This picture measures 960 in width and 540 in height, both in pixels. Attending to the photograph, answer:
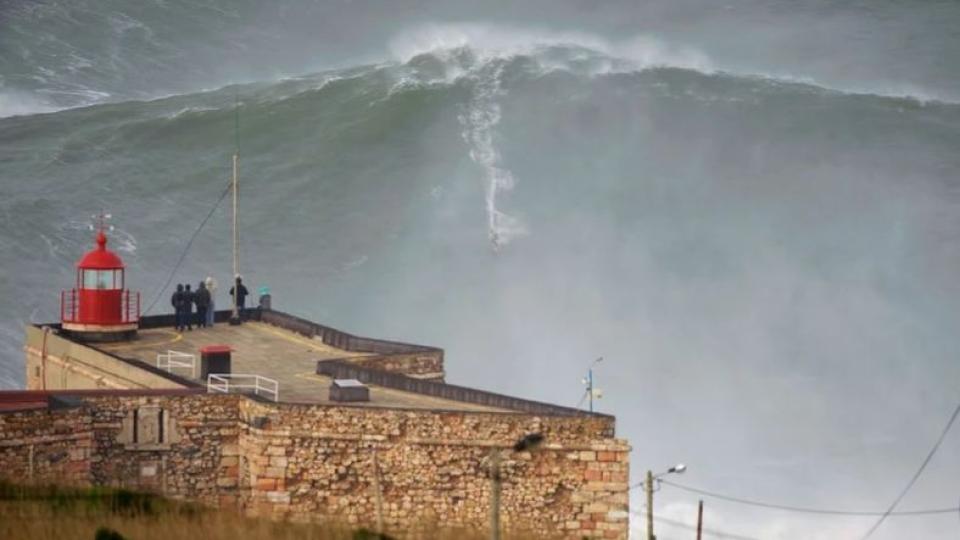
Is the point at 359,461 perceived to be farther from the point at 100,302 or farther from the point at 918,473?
the point at 918,473

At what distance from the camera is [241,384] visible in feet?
125

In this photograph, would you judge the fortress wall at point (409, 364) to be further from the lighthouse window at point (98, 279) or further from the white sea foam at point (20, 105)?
the white sea foam at point (20, 105)

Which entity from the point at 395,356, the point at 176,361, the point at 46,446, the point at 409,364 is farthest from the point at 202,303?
the point at 46,446

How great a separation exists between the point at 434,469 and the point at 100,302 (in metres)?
9.19

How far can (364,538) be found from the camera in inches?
1204

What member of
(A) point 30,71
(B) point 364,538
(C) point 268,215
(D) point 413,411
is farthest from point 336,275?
(B) point 364,538

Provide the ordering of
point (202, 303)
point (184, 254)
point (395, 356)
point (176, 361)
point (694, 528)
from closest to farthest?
point (176, 361)
point (395, 356)
point (202, 303)
point (694, 528)
point (184, 254)

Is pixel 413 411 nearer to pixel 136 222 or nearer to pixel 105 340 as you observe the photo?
pixel 105 340

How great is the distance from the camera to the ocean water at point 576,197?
198 ft

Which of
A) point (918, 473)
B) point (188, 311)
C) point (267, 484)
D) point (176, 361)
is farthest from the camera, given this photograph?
point (918, 473)

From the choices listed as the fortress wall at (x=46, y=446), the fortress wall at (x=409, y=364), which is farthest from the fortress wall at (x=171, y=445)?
the fortress wall at (x=409, y=364)

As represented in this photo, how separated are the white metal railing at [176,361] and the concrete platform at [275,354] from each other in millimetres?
105

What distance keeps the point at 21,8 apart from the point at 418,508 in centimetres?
6331

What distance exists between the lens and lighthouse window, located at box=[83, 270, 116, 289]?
4259 centimetres
